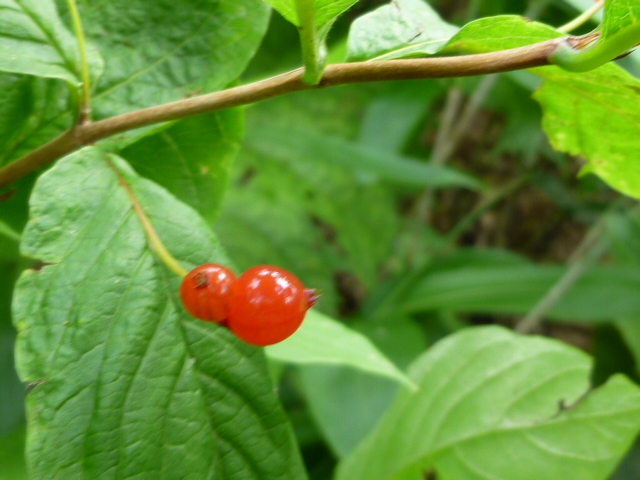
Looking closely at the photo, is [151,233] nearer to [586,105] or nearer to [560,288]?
[586,105]

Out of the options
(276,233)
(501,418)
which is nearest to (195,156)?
(501,418)

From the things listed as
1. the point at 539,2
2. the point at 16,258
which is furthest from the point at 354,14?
the point at 16,258

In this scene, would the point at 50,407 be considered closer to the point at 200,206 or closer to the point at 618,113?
the point at 200,206

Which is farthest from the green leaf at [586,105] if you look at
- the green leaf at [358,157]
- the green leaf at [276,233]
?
the green leaf at [276,233]

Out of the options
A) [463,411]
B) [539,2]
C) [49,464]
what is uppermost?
[49,464]

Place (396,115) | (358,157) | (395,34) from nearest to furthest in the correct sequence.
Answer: (395,34) < (358,157) < (396,115)

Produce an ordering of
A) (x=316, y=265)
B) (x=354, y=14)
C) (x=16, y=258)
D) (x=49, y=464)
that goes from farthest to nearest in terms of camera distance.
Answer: (x=354, y=14)
(x=316, y=265)
(x=16, y=258)
(x=49, y=464)

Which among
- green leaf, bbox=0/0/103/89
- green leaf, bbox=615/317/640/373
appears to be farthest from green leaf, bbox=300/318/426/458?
green leaf, bbox=0/0/103/89

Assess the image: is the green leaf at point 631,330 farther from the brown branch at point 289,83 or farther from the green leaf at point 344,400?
the brown branch at point 289,83
